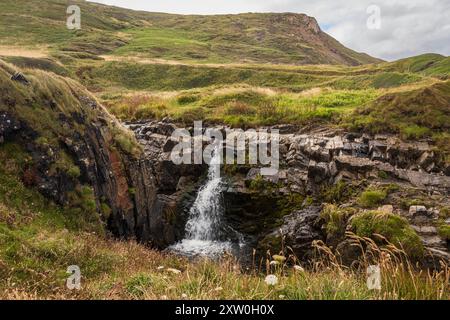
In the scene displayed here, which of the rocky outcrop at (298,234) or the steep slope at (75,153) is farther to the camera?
the rocky outcrop at (298,234)

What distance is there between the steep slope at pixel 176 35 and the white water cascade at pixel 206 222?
5897 centimetres

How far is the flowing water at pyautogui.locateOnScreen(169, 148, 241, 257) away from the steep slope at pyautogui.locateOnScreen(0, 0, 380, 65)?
59073mm

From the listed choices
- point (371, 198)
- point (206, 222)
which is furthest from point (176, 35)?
point (371, 198)

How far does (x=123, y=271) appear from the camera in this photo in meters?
9.43

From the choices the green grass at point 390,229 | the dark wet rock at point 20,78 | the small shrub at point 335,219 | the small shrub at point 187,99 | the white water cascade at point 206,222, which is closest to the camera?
the dark wet rock at point 20,78

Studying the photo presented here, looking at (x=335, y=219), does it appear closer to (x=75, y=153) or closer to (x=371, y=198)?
(x=371, y=198)

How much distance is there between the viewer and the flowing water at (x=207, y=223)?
64.6 ft

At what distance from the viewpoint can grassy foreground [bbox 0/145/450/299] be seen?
5730 millimetres

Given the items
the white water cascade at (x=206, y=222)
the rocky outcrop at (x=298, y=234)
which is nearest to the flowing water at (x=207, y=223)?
the white water cascade at (x=206, y=222)

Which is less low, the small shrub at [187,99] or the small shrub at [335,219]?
the small shrub at [187,99]

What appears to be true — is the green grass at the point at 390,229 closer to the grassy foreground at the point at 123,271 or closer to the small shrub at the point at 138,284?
the grassy foreground at the point at 123,271

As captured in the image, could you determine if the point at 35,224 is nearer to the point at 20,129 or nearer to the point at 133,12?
the point at 20,129

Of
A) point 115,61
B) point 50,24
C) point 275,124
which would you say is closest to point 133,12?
point 50,24

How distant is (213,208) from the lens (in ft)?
70.7
